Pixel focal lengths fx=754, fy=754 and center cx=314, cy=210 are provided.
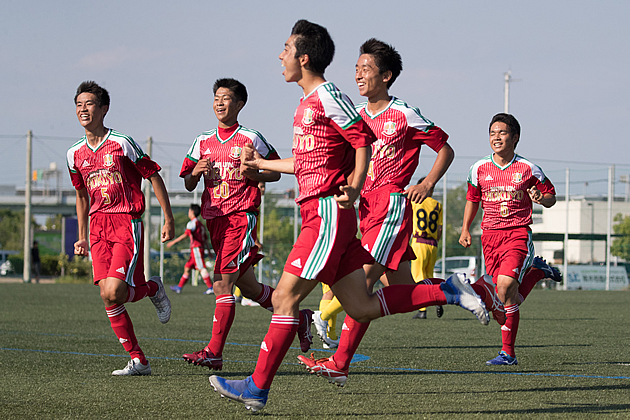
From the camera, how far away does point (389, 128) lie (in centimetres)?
520

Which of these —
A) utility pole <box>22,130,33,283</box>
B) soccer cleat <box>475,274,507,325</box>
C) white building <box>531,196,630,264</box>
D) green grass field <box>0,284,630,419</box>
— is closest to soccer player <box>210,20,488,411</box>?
green grass field <box>0,284,630,419</box>

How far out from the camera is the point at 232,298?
5867mm

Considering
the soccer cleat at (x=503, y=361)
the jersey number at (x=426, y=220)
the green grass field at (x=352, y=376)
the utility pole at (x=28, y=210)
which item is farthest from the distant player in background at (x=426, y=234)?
the utility pole at (x=28, y=210)

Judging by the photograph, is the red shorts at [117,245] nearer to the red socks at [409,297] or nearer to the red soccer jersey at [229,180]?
the red soccer jersey at [229,180]

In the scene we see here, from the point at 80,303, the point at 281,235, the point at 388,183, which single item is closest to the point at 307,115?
the point at 388,183

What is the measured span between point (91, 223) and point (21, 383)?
1323 millimetres

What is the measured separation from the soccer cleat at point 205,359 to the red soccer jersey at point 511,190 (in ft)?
9.04

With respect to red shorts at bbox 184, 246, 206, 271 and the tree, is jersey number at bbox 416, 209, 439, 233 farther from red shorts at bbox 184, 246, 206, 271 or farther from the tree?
the tree

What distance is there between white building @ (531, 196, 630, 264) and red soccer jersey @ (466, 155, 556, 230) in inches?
836

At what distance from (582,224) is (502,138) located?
22.6m

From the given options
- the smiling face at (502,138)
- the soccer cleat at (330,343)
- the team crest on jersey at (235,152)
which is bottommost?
the soccer cleat at (330,343)

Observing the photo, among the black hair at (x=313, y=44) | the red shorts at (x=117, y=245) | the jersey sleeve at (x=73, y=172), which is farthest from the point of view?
the jersey sleeve at (x=73, y=172)

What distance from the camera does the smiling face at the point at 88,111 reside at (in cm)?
565

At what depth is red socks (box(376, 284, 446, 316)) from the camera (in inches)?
164
